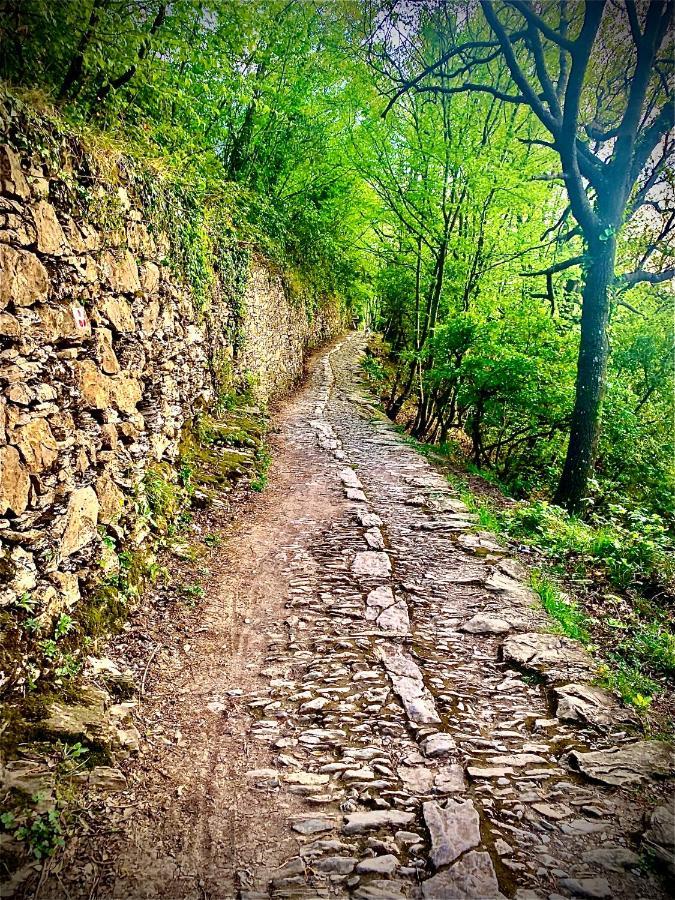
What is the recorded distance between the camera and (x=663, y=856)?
2.31 m

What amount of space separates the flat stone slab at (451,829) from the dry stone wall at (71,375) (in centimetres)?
249

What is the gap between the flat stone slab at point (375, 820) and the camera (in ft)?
8.37

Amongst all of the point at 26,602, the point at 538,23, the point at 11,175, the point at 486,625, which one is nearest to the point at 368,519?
the point at 486,625

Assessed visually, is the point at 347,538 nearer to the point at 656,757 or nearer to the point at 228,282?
the point at 656,757

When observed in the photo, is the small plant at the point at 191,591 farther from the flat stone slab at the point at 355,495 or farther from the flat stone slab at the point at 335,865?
the flat stone slab at the point at 355,495

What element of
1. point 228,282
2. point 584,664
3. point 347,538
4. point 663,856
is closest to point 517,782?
point 663,856

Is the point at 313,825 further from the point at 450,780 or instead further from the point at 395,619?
the point at 395,619

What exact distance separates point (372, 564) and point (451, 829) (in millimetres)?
2992

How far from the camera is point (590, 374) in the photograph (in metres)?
7.21

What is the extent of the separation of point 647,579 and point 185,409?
608cm

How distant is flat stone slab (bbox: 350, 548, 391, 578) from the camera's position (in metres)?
5.23

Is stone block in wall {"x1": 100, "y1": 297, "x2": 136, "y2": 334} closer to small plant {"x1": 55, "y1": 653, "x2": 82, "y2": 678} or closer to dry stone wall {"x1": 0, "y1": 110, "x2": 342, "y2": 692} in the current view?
dry stone wall {"x1": 0, "y1": 110, "x2": 342, "y2": 692}

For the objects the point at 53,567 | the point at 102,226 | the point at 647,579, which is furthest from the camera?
the point at 647,579

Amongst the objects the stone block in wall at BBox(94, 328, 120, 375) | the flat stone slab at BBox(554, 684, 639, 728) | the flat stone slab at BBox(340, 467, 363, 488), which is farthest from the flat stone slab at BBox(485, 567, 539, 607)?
the stone block in wall at BBox(94, 328, 120, 375)
